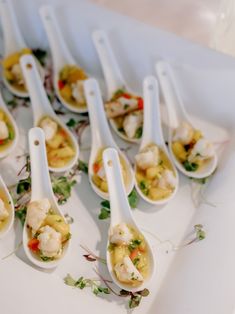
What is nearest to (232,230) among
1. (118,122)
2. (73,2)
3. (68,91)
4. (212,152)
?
(212,152)

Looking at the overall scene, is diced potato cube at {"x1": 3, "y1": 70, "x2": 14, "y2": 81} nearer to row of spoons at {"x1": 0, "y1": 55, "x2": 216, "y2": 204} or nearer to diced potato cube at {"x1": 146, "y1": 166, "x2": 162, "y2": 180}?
row of spoons at {"x1": 0, "y1": 55, "x2": 216, "y2": 204}

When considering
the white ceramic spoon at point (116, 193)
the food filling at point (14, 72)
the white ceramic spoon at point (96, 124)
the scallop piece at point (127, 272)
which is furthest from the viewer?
the food filling at point (14, 72)

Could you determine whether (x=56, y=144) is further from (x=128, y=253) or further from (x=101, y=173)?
(x=128, y=253)

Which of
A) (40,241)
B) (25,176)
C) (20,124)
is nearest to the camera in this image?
(40,241)

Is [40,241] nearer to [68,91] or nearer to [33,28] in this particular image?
[68,91]

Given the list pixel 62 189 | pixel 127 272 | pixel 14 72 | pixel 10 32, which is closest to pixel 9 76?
pixel 14 72

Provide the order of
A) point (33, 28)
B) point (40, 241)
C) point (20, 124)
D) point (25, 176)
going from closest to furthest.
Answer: point (40, 241) → point (25, 176) → point (20, 124) → point (33, 28)

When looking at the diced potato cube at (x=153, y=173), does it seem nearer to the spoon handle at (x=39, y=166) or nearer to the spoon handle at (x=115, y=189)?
the spoon handle at (x=115, y=189)

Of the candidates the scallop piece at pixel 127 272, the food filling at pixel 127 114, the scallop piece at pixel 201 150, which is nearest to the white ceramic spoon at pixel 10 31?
the food filling at pixel 127 114
